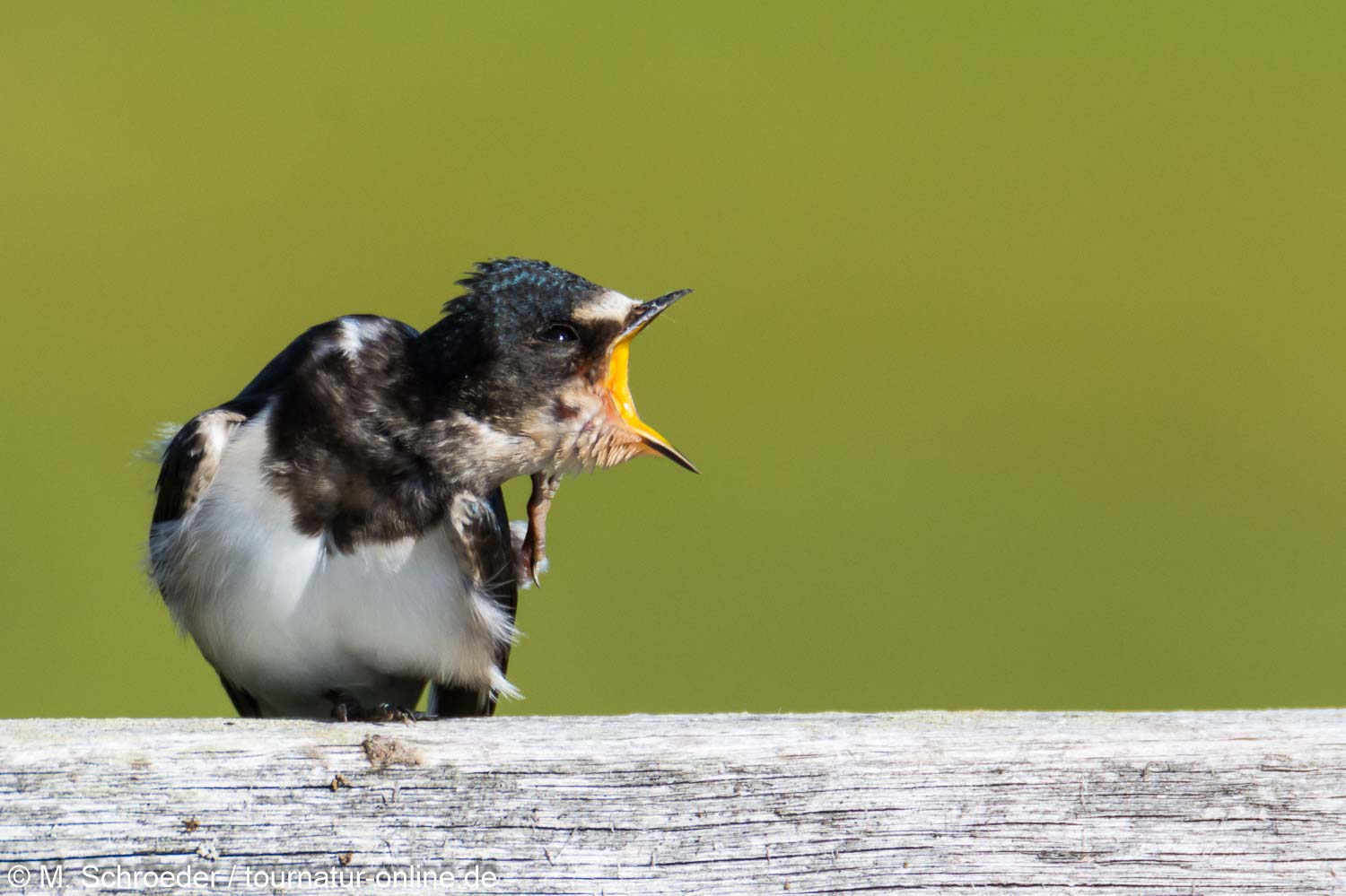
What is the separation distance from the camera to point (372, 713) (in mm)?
3299

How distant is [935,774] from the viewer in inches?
94.7

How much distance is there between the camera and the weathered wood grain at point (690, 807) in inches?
91.6

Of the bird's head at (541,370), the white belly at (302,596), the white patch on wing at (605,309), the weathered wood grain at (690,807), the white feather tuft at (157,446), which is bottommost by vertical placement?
the weathered wood grain at (690,807)

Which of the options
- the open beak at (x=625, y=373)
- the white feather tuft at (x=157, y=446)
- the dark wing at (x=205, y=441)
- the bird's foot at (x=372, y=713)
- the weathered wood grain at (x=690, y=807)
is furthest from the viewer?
the white feather tuft at (x=157, y=446)

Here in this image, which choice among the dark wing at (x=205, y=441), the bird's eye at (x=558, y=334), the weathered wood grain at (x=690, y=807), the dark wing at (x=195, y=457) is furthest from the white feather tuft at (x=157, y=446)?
the weathered wood grain at (x=690, y=807)

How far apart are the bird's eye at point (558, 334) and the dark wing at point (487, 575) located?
38cm

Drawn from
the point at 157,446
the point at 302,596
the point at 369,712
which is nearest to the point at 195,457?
the point at 302,596

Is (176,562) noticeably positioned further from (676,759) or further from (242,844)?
(676,759)

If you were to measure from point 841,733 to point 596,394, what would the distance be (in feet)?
3.81

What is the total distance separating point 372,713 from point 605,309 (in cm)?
91

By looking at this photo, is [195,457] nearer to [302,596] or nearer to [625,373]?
[302,596]

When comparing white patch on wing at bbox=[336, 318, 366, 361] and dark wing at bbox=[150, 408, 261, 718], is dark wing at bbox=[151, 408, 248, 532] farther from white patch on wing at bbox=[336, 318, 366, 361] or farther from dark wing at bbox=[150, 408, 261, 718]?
white patch on wing at bbox=[336, 318, 366, 361]

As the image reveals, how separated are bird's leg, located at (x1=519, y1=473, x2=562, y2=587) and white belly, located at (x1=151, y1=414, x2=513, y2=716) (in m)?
0.16

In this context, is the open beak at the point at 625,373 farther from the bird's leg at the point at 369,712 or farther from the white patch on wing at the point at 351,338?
the bird's leg at the point at 369,712
